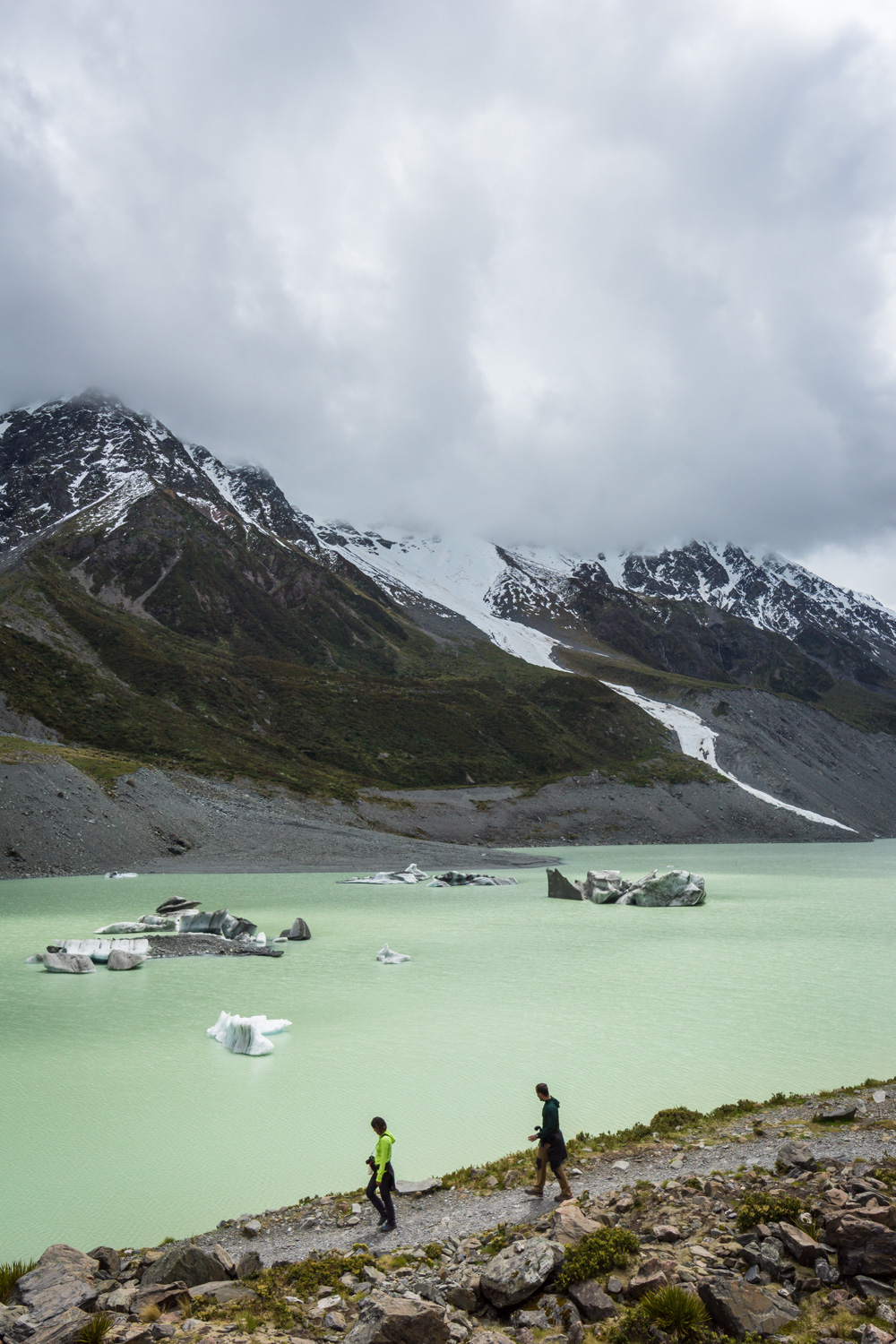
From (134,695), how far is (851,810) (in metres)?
131

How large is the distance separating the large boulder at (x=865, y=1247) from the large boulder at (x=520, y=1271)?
2.81 meters

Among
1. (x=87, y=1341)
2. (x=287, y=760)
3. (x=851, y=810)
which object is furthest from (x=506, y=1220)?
(x=851, y=810)

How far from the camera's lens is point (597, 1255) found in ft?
27.0

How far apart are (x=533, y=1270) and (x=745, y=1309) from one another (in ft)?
6.82

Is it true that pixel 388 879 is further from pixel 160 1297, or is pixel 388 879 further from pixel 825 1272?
pixel 825 1272

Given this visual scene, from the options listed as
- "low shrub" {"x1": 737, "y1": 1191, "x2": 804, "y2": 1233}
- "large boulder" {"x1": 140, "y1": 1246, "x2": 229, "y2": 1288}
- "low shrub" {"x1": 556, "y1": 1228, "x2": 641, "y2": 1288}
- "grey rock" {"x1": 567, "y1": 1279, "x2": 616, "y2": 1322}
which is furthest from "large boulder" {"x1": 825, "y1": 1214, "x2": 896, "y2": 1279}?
"large boulder" {"x1": 140, "y1": 1246, "x2": 229, "y2": 1288}

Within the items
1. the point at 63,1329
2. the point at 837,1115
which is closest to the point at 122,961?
the point at 63,1329

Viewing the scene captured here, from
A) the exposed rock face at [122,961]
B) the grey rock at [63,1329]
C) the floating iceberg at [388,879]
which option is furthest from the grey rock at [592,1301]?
the floating iceberg at [388,879]

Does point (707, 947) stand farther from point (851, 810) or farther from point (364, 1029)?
point (851, 810)

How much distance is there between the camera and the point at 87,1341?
718 centimetres

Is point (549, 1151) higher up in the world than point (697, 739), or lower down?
lower down

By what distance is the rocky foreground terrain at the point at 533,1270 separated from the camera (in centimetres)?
725

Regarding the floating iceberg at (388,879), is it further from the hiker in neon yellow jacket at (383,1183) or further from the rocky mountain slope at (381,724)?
the hiker in neon yellow jacket at (383,1183)

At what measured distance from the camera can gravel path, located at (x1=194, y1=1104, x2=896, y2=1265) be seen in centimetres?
1005
